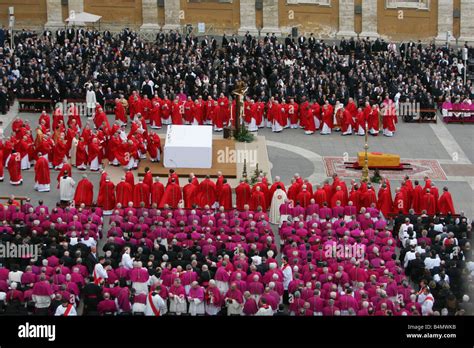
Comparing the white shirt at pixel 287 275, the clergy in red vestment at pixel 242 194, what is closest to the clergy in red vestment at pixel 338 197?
the clergy in red vestment at pixel 242 194

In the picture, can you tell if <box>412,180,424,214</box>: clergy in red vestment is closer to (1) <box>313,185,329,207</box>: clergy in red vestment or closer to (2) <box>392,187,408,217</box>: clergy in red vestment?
(2) <box>392,187,408,217</box>: clergy in red vestment

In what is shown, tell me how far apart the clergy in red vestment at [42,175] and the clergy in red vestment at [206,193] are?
5.36m

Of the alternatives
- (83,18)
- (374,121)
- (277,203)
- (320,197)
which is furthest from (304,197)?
(83,18)

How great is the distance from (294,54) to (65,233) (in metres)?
23.9

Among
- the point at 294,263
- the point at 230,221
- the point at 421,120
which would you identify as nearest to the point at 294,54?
the point at 421,120

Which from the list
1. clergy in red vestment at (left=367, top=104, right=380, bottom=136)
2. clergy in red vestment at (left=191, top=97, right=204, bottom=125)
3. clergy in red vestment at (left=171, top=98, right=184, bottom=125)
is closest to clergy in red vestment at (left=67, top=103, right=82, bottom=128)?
clergy in red vestment at (left=171, top=98, right=184, bottom=125)

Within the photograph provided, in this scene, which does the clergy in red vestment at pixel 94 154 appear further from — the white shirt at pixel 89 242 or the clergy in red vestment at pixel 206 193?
the white shirt at pixel 89 242

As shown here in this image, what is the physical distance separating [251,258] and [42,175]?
35.6ft

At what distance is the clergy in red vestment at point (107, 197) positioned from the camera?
2908 cm

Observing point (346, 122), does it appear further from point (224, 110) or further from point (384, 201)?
point (384, 201)

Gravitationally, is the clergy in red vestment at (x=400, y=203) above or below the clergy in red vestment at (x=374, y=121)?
below

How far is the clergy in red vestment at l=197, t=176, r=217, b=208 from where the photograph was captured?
2938 cm

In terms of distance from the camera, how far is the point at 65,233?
2480cm
